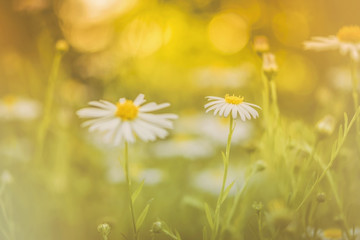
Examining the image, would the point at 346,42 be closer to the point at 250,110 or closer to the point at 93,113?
the point at 250,110

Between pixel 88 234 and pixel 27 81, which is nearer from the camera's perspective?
pixel 88 234

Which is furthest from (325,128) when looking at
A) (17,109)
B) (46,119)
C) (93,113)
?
(17,109)

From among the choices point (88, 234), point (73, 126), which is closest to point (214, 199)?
point (88, 234)

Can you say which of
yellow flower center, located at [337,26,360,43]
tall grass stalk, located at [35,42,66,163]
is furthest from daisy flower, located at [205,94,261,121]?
tall grass stalk, located at [35,42,66,163]

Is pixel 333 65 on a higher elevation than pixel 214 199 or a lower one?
higher

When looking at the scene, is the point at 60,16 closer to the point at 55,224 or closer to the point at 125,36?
the point at 125,36

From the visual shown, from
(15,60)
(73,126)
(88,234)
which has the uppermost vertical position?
(15,60)
